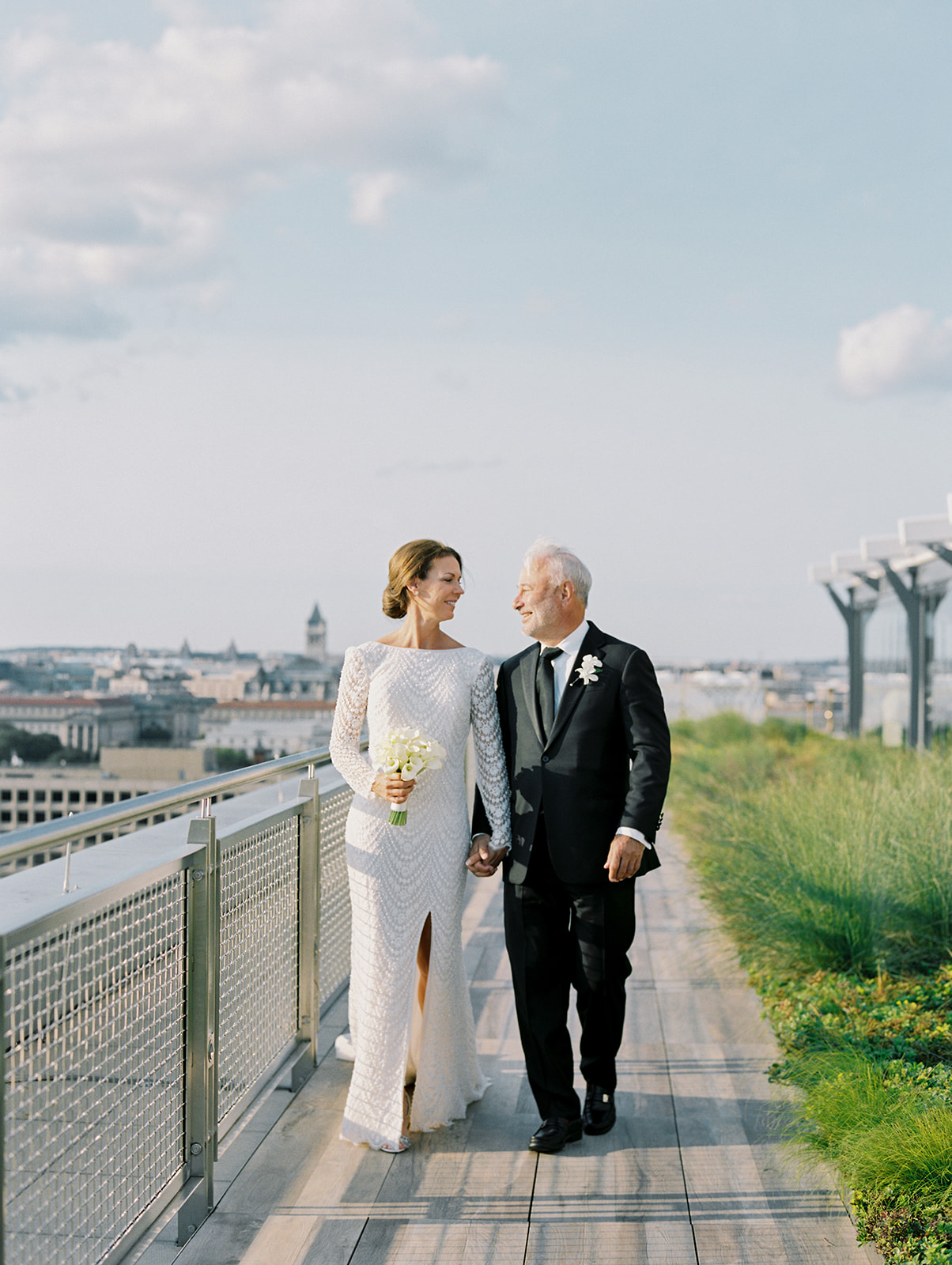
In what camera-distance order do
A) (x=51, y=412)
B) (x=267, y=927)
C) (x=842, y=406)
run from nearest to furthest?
(x=267, y=927) → (x=842, y=406) → (x=51, y=412)

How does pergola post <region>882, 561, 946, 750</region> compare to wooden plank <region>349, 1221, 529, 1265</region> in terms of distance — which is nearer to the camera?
wooden plank <region>349, 1221, 529, 1265</region>

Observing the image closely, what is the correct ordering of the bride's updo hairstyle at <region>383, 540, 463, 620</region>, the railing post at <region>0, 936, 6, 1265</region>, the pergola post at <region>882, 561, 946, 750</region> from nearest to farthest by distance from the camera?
the railing post at <region>0, 936, 6, 1265</region> → the bride's updo hairstyle at <region>383, 540, 463, 620</region> → the pergola post at <region>882, 561, 946, 750</region>

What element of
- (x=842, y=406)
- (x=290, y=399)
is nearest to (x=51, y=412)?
(x=290, y=399)

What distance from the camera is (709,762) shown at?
38.5 feet

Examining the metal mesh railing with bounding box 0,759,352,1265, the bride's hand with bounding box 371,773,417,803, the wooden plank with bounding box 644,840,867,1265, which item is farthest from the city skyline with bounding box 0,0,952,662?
the wooden plank with bounding box 644,840,867,1265

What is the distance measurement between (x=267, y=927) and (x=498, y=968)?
230 centimetres

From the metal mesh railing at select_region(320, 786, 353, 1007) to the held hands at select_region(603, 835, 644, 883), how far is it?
4.49 feet

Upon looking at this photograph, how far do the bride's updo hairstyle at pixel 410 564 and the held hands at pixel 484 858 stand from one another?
2.60 ft

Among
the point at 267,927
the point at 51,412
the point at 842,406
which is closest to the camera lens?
the point at 267,927

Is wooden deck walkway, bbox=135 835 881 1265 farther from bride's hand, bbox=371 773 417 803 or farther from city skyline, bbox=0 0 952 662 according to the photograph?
city skyline, bbox=0 0 952 662

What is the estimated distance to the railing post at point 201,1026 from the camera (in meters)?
2.88

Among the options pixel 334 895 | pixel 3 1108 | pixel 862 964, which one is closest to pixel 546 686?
pixel 334 895

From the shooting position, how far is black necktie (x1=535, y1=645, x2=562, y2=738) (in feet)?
11.6

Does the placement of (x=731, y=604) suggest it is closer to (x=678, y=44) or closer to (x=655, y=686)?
(x=678, y=44)
